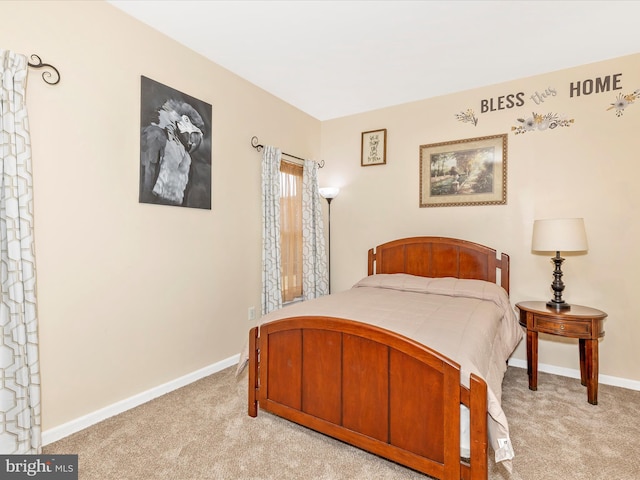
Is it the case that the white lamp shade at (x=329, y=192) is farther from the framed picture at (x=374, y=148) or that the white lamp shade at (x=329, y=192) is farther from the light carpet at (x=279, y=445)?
the light carpet at (x=279, y=445)

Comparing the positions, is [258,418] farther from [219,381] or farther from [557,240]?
[557,240]

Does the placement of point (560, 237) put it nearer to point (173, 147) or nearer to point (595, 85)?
point (595, 85)

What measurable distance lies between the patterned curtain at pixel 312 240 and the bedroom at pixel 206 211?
0.28 meters

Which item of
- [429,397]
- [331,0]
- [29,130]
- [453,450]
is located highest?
[331,0]

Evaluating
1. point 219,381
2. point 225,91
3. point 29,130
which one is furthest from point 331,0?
point 219,381

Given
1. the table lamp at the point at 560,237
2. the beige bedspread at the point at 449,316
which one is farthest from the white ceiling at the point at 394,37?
the beige bedspread at the point at 449,316

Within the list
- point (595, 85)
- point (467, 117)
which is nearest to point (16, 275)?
point (467, 117)

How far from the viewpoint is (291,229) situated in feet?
12.1

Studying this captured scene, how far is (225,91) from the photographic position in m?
2.94

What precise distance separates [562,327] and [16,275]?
3.39 metres

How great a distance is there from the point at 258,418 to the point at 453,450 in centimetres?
123

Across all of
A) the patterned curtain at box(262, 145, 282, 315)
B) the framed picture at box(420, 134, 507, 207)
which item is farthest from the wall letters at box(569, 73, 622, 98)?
the patterned curtain at box(262, 145, 282, 315)

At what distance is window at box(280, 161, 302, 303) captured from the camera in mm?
3584

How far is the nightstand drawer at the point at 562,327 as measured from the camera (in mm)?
2357
